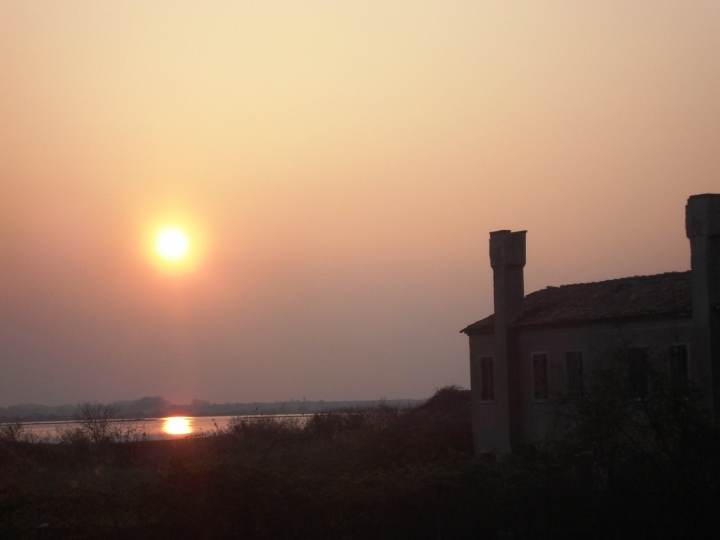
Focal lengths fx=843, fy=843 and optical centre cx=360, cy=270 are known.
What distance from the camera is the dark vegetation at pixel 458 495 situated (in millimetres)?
10984

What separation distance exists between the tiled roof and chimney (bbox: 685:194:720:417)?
62cm

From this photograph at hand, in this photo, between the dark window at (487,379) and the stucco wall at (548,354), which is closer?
the stucco wall at (548,354)

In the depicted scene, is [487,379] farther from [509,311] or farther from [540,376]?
[540,376]

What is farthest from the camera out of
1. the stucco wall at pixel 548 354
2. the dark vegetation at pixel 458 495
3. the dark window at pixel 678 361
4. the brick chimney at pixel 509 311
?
the brick chimney at pixel 509 311

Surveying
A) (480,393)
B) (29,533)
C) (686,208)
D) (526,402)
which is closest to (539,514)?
(29,533)

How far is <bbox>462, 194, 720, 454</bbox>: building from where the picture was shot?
894 inches

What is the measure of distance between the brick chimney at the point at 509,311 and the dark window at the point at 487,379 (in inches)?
28.6

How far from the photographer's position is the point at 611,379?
14109mm

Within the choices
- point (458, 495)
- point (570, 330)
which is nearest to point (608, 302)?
point (570, 330)

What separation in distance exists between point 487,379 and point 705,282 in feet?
33.8

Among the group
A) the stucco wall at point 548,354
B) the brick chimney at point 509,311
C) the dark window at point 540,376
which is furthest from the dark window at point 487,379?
the dark window at point 540,376

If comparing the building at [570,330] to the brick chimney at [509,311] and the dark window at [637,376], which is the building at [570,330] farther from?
the dark window at [637,376]

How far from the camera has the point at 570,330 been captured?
2714 cm

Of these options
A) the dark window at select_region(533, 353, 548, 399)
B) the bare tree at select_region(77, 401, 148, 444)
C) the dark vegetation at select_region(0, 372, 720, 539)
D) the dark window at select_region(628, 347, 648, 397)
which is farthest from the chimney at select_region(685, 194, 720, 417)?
the bare tree at select_region(77, 401, 148, 444)
